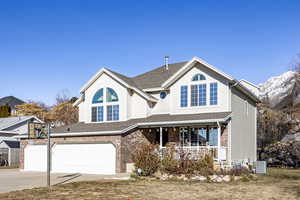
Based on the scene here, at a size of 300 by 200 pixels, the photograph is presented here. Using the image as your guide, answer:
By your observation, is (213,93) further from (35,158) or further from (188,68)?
(35,158)

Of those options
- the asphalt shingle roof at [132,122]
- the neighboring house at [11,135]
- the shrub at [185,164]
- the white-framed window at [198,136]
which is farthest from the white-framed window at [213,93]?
the neighboring house at [11,135]

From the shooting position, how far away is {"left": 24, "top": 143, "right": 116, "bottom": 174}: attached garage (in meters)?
23.5

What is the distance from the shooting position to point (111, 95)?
27266 millimetres

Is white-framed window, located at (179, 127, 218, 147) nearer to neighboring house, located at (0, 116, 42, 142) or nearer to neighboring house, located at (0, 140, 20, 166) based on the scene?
neighboring house, located at (0, 140, 20, 166)

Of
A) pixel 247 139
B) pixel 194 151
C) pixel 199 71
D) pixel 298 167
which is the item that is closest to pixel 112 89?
pixel 199 71

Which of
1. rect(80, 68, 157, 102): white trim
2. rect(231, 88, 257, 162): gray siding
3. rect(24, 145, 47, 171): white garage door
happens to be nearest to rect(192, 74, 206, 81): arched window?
rect(231, 88, 257, 162): gray siding

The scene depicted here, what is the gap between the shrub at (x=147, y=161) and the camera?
2003 cm

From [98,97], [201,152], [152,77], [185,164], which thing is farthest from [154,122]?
[152,77]

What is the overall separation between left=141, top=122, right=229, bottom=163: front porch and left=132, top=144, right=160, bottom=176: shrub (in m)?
0.80

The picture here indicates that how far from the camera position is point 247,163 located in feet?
81.3

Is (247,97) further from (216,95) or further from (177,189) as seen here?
(177,189)

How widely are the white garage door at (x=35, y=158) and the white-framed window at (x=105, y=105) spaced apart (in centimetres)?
430

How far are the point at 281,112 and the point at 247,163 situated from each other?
14.5 metres

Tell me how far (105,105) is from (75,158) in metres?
4.62
